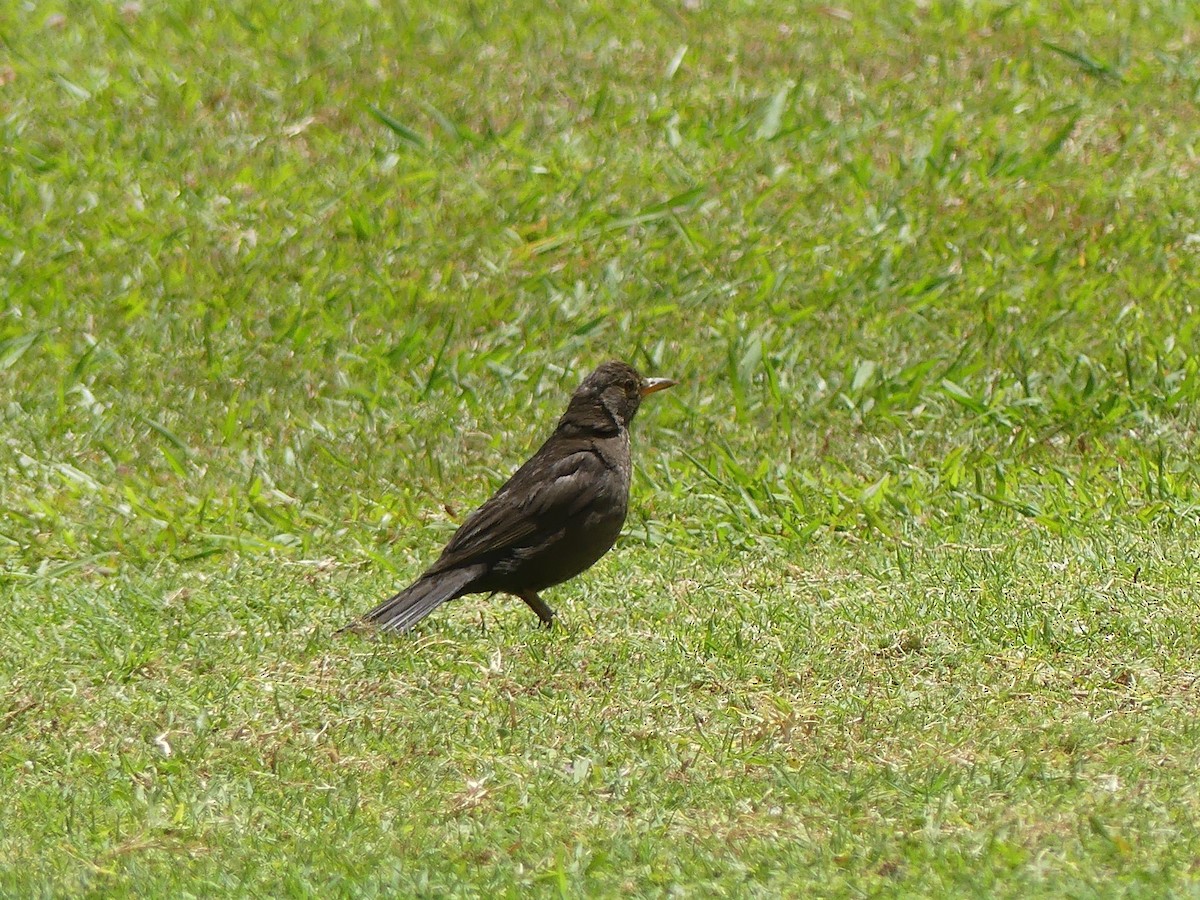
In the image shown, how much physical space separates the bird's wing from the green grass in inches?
12.8

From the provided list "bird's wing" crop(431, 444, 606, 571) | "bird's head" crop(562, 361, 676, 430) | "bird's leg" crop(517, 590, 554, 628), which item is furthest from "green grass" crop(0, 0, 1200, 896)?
"bird's head" crop(562, 361, 676, 430)

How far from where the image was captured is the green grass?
16.2ft

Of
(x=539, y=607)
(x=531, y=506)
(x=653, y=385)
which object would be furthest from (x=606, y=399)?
(x=539, y=607)

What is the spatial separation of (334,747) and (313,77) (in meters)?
6.81

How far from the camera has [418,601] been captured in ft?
21.0

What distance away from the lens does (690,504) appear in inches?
318

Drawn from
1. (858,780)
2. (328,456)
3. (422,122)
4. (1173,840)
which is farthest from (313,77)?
(1173,840)

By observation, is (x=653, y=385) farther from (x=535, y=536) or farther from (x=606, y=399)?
(x=535, y=536)

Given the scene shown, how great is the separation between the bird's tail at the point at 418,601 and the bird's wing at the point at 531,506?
6 cm

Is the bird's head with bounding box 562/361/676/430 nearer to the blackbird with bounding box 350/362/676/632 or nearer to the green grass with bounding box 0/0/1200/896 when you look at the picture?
the blackbird with bounding box 350/362/676/632

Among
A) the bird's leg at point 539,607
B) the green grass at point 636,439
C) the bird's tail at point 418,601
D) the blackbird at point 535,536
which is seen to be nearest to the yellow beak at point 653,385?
the blackbird at point 535,536

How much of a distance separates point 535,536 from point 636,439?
238cm

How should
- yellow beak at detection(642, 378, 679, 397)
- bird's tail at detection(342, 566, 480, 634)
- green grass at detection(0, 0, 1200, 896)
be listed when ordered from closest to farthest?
1. green grass at detection(0, 0, 1200, 896)
2. bird's tail at detection(342, 566, 480, 634)
3. yellow beak at detection(642, 378, 679, 397)

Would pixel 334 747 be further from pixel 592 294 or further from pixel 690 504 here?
pixel 592 294
